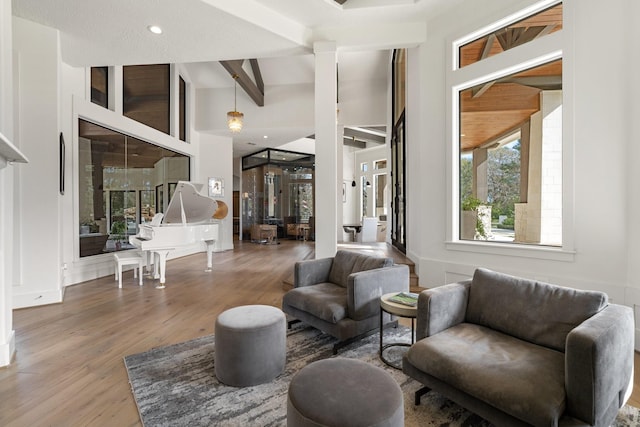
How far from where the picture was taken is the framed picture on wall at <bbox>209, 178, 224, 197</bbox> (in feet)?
27.0

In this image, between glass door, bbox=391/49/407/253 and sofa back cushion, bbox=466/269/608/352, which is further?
glass door, bbox=391/49/407/253

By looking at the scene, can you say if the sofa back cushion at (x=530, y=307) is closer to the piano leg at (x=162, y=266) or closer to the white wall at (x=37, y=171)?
the piano leg at (x=162, y=266)

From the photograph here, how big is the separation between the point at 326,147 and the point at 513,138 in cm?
225

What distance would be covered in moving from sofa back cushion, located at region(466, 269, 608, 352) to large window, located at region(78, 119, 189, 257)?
5.77 metres

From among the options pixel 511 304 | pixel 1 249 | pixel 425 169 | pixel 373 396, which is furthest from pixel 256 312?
pixel 425 169

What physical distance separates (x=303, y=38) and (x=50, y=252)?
169 inches

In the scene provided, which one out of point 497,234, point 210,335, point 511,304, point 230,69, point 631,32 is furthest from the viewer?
point 230,69

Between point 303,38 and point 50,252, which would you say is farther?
point 303,38

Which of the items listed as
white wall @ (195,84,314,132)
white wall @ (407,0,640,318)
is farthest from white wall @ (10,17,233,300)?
white wall @ (407,0,640,318)

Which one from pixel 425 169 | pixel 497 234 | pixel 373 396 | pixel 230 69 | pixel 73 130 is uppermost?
pixel 230 69

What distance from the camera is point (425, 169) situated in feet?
13.5

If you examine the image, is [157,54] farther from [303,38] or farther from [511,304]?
[511,304]

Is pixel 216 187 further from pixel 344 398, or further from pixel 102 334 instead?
pixel 344 398

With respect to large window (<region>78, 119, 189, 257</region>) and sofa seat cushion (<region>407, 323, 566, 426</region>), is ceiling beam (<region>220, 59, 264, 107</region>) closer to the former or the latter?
large window (<region>78, 119, 189, 257</region>)
